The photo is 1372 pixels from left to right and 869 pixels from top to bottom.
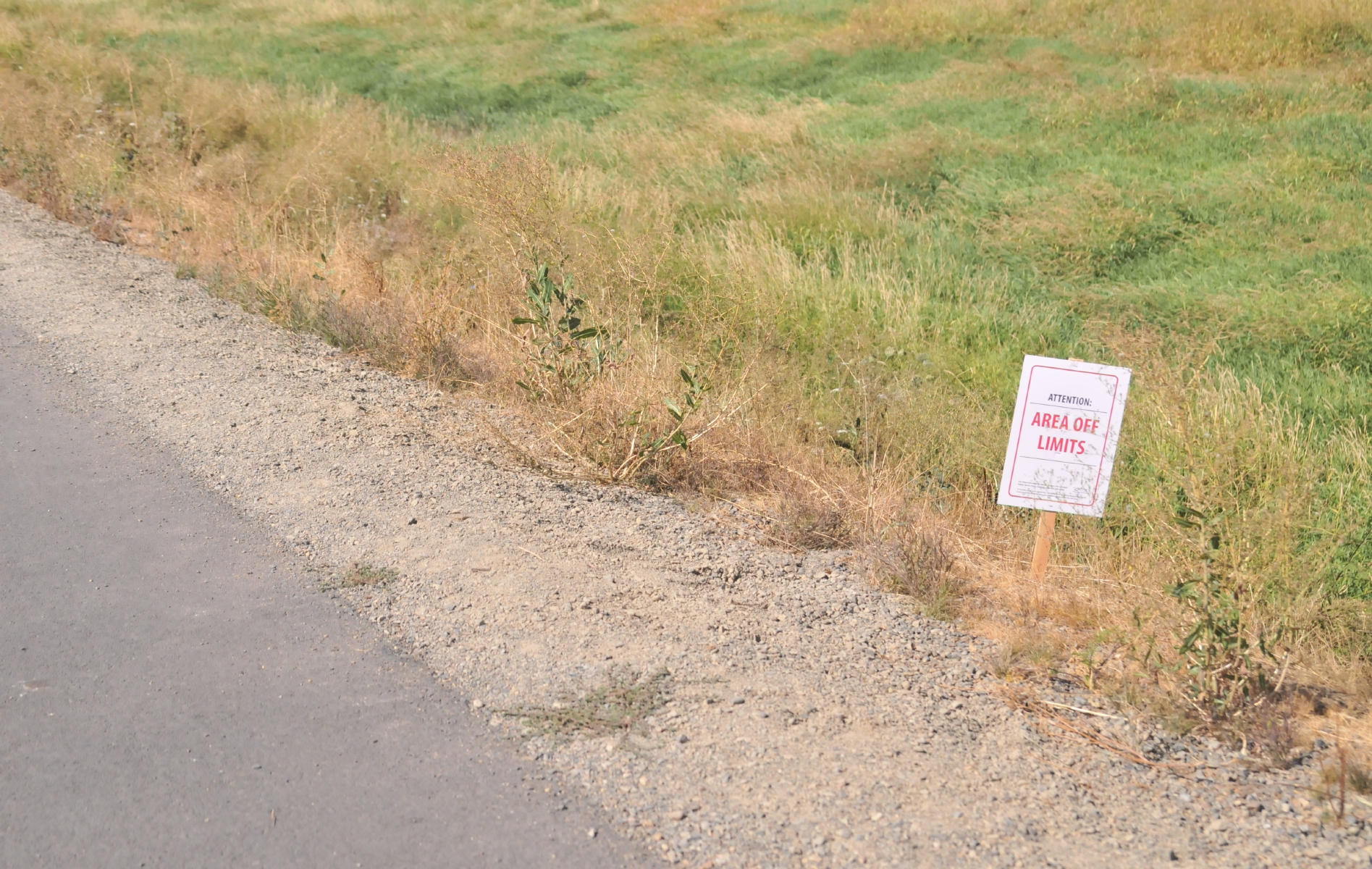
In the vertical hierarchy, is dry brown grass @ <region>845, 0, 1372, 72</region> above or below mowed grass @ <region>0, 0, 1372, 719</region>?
above

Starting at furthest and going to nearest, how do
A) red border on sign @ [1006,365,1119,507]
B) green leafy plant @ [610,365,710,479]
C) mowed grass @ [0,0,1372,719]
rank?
1. green leafy plant @ [610,365,710,479]
2. mowed grass @ [0,0,1372,719]
3. red border on sign @ [1006,365,1119,507]

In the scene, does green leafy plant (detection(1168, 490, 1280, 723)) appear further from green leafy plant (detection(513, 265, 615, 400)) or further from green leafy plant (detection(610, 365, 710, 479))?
green leafy plant (detection(513, 265, 615, 400))

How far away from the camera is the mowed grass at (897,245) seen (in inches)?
206

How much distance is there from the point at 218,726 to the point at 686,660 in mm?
1508

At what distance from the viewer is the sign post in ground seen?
456 cm

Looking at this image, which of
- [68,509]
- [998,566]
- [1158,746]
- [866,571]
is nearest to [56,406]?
[68,509]

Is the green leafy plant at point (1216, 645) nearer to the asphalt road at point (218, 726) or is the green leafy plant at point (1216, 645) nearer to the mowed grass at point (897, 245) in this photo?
the mowed grass at point (897, 245)

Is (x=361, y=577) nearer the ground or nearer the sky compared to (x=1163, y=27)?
nearer the ground

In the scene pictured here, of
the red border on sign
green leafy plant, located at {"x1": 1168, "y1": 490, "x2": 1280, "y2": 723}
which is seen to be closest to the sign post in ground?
the red border on sign

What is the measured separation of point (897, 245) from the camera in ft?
36.4

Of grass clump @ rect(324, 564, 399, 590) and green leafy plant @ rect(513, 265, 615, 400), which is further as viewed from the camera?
green leafy plant @ rect(513, 265, 615, 400)

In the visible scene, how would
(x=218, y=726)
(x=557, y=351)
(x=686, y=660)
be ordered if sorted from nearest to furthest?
(x=218, y=726) < (x=686, y=660) < (x=557, y=351)

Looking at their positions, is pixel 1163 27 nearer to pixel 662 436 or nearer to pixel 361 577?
pixel 662 436

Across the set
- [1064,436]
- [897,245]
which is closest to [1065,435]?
[1064,436]
